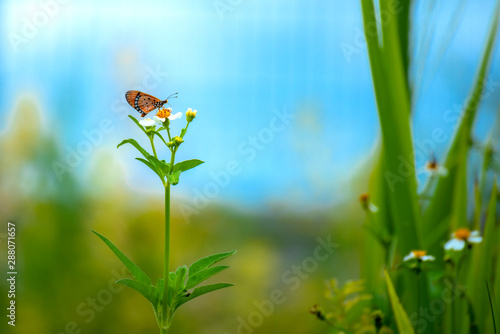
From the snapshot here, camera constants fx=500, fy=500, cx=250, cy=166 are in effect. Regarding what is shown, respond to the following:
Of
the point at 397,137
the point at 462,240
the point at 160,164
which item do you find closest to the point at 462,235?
the point at 462,240

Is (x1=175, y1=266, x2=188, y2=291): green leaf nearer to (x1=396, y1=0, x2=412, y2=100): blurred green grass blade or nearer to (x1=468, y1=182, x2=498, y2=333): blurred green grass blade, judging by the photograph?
(x1=468, y1=182, x2=498, y2=333): blurred green grass blade

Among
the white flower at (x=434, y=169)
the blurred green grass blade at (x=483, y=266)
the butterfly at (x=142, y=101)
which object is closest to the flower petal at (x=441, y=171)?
the white flower at (x=434, y=169)

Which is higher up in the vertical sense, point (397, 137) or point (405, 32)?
point (405, 32)

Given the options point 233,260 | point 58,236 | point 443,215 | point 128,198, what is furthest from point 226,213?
point 443,215

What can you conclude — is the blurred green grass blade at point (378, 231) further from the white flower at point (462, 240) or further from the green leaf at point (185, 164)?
the green leaf at point (185, 164)

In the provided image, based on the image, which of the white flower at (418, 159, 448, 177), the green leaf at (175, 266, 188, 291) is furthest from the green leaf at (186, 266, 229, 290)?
the white flower at (418, 159, 448, 177)

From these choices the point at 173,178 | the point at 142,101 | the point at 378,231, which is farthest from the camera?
the point at 378,231

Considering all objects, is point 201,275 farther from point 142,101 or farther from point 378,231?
point 378,231
